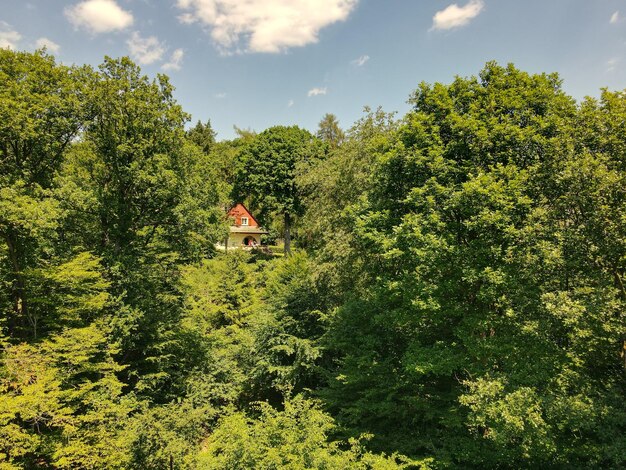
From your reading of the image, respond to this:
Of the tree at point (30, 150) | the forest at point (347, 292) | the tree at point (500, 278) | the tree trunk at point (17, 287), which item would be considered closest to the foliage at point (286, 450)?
the forest at point (347, 292)

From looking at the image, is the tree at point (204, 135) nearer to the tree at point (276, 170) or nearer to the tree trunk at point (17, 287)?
the tree at point (276, 170)

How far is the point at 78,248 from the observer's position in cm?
1636

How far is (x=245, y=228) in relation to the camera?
52.0 meters

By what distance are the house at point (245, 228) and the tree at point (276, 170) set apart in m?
7.78

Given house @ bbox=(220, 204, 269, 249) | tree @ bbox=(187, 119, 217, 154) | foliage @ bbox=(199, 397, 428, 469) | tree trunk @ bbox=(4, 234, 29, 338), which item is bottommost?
foliage @ bbox=(199, 397, 428, 469)

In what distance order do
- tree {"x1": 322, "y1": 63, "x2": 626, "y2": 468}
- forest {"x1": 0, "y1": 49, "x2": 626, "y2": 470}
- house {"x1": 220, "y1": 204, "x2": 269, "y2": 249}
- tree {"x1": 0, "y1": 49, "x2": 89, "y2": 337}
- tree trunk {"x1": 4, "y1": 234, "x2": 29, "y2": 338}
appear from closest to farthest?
tree {"x1": 322, "y1": 63, "x2": 626, "y2": 468}
forest {"x1": 0, "y1": 49, "x2": 626, "y2": 470}
tree {"x1": 0, "y1": 49, "x2": 89, "y2": 337}
tree trunk {"x1": 4, "y1": 234, "x2": 29, "y2": 338}
house {"x1": 220, "y1": 204, "x2": 269, "y2": 249}

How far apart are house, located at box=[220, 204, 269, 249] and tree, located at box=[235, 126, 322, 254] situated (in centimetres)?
778

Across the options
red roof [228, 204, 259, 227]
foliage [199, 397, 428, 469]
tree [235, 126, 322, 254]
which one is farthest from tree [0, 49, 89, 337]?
red roof [228, 204, 259, 227]

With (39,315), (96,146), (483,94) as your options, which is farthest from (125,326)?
(483,94)

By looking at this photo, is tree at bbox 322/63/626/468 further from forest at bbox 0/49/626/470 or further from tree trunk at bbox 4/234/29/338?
tree trunk at bbox 4/234/29/338

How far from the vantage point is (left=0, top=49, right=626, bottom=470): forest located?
356 inches

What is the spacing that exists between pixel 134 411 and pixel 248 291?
38.3 feet

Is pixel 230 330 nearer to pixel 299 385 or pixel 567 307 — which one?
pixel 299 385

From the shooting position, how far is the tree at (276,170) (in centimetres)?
4181
